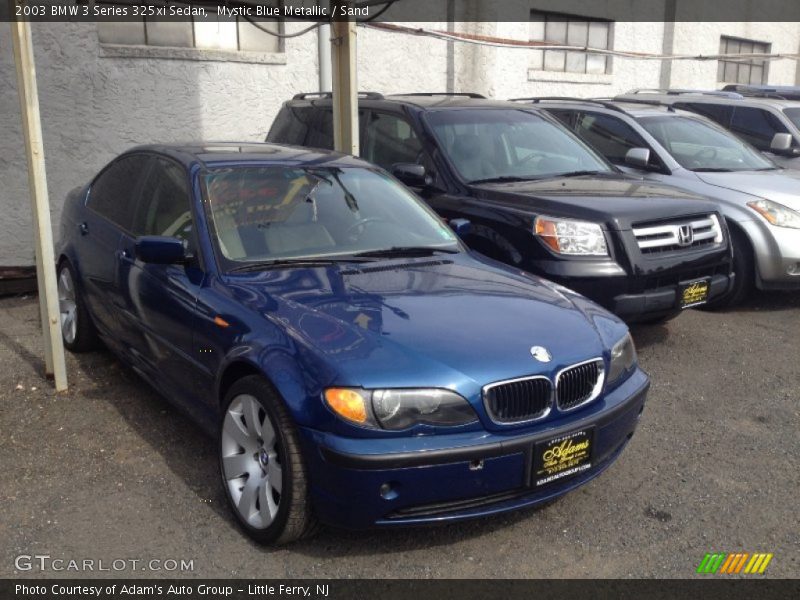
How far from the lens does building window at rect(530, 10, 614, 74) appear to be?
1282cm

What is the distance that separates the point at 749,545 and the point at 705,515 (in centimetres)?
26

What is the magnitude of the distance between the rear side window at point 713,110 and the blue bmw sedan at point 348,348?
6392 mm

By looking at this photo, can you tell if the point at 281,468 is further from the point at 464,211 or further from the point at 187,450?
the point at 464,211

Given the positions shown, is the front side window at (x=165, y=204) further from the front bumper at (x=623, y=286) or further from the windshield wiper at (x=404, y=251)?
the front bumper at (x=623, y=286)

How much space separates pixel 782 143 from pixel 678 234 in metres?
4.14

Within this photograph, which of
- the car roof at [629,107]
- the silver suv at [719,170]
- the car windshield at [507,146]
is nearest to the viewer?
the car windshield at [507,146]

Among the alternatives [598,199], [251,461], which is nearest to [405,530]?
[251,461]

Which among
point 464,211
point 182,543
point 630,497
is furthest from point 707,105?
point 182,543

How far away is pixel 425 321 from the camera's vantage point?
3443 millimetres

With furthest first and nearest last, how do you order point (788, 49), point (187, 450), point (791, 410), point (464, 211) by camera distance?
1. point (788, 49)
2. point (464, 211)
3. point (791, 410)
4. point (187, 450)

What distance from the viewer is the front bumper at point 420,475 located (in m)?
2.98

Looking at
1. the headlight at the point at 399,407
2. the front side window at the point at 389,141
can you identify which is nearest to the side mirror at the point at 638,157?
the front side window at the point at 389,141

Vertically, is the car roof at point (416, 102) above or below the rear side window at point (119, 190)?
above

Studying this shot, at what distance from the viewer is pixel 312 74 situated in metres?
9.66
